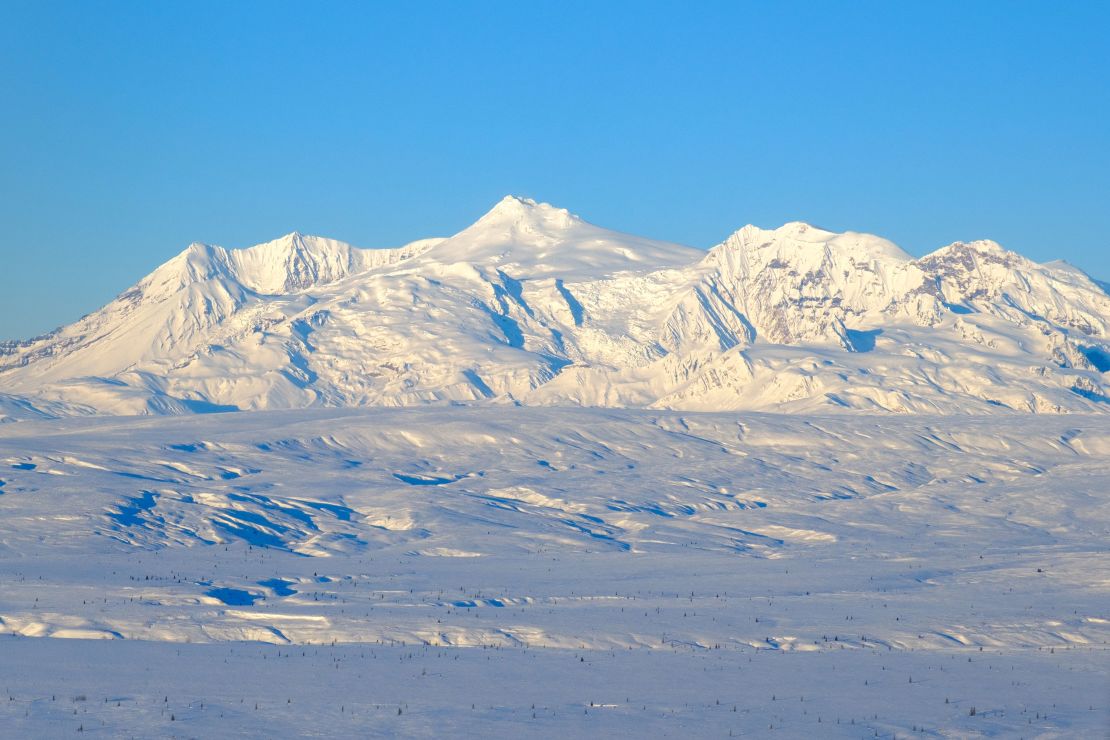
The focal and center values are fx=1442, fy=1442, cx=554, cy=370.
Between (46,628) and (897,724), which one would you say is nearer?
(897,724)

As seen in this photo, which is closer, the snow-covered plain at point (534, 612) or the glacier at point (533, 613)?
the glacier at point (533, 613)

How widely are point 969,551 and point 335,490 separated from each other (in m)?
81.2

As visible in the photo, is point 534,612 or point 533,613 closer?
point 533,613

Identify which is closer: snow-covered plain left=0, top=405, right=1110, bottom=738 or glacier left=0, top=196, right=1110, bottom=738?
glacier left=0, top=196, right=1110, bottom=738

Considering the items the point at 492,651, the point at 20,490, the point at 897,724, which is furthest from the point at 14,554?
the point at 897,724

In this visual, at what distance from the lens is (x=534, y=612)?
300ft

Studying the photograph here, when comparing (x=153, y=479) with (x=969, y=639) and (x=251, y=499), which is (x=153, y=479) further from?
(x=969, y=639)

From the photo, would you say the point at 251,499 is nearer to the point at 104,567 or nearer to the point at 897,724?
the point at 104,567

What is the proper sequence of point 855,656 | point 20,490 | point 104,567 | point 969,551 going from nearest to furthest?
point 855,656, point 104,567, point 969,551, point 20,490

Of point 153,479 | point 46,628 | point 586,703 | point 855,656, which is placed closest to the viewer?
point 586,703

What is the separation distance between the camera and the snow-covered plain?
57.6 m

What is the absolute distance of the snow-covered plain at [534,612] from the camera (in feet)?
189

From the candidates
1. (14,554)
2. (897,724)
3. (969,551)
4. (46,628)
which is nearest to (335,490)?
(14,554)

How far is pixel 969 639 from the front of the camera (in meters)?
81.8
